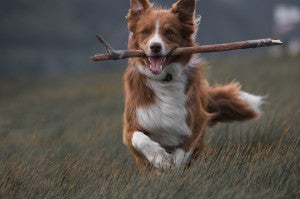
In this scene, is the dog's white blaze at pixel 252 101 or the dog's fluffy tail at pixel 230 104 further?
the dog's white blaze at pixel 252 101

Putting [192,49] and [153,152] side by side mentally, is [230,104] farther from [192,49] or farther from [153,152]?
[153,152]

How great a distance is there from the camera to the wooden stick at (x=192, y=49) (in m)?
6.55

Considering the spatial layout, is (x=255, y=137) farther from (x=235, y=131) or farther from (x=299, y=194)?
(x=299, y=194)

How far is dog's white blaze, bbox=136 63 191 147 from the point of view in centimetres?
709

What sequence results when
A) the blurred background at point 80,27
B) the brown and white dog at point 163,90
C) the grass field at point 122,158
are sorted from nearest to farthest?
the grass field at point 122,158 < the brown and white dog at point 163,90 < the blurred background at point 80,27

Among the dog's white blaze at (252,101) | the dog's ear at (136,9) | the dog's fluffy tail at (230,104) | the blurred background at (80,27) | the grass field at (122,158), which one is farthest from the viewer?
the blurred background at (80,27)

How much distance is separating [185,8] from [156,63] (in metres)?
0.83

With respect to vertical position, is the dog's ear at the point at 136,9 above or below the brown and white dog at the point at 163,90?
above

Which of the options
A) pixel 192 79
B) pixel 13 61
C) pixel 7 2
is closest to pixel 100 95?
pixel 192 79

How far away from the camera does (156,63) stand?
275 inches

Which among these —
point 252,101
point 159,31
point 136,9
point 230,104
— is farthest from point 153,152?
point 252,101

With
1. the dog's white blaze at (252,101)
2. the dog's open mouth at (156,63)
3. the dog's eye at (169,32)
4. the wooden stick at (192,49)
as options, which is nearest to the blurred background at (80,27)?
the dog's white blaze at (252,101)

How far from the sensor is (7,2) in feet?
151

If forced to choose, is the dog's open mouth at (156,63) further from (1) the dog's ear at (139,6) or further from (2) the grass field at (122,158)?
(2) the grass field at (122,158)
